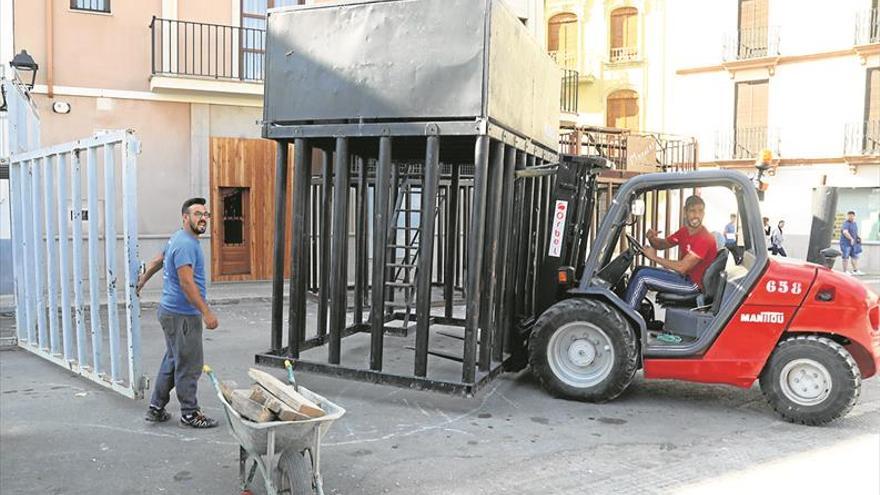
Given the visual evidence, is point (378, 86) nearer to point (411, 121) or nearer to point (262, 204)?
point (411, 121)

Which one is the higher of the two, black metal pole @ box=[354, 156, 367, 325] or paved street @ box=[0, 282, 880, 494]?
black metal pole @ box=[354, 156, 367, 325]

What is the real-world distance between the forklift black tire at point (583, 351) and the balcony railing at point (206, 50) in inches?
423

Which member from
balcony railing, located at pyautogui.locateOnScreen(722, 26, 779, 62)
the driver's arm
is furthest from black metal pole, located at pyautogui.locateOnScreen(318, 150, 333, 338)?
balcony railing, located at pyautogui.locateOnScreen(722, 26, 779, 62)

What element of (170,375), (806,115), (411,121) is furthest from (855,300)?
(806,115)

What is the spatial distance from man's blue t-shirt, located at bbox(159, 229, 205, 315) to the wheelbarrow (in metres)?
1.69

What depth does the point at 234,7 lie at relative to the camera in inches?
599

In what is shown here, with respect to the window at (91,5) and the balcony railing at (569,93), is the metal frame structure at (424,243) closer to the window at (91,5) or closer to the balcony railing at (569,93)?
the window at (91,5)

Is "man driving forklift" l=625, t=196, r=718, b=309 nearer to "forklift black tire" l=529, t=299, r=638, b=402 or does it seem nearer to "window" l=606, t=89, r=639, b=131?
"forklift black tire" l=529, t=299, r=638, b=402

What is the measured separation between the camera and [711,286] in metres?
6.59

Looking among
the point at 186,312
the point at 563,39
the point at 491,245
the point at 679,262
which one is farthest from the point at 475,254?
the point at 563,39

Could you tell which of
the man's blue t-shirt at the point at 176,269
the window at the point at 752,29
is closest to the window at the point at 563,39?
the window at the point at 752,29

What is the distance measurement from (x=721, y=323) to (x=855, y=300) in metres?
1.09

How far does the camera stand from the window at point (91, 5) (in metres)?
13.9

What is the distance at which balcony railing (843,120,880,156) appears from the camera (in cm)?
2530
